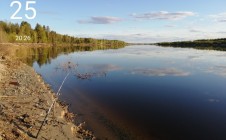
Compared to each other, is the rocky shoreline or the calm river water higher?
the rocky shoreline

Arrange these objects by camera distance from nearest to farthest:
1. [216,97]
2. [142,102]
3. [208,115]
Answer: [208,115] < [142,102] < [216,97]

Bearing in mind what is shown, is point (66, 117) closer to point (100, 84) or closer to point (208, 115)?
point (208, 115)

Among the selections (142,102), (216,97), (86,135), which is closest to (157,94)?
(142,102)

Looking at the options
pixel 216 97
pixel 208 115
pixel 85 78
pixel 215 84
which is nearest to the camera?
pixel 208 115

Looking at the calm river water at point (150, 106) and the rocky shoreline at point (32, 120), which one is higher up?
the rocky shoreline at point (32, 120)

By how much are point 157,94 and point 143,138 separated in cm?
1129

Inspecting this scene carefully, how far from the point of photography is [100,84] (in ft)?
112

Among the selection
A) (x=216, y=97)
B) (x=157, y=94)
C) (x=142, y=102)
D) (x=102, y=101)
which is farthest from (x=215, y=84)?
(x=102, y=101)

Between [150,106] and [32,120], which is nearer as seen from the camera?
[32,120]

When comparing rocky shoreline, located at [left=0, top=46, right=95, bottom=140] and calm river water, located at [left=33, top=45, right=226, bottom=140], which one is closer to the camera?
rocky shoreline, located at [left=0, top=46, right=95, bottom=140]

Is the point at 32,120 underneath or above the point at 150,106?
above

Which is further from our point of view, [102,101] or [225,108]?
[102,101]

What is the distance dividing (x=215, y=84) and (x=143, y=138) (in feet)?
63.5

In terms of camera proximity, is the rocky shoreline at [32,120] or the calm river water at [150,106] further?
the calm river water at [150,106]
